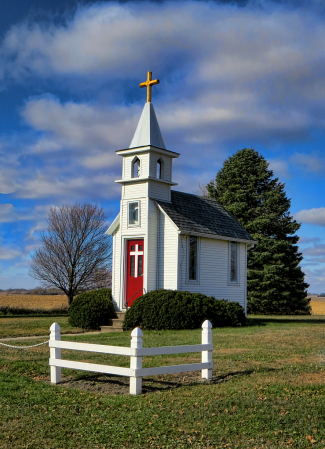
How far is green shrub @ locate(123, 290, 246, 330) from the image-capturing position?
1820cm

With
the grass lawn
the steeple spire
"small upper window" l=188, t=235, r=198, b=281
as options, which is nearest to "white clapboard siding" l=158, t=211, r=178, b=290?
"small upper window" l=188, t=235, r=198, b=281

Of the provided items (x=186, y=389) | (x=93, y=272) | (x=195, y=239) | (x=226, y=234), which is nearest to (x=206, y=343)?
(x=186, y=389)

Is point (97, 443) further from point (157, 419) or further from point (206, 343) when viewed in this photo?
point (206, 343)

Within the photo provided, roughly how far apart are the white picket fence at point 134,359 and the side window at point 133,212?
41.9 feet

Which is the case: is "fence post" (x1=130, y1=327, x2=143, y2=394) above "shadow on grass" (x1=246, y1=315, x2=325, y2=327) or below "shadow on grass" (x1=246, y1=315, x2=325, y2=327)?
above

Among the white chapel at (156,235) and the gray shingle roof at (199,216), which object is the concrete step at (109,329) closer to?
the white chapel at (156,235)

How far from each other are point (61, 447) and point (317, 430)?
3549mm

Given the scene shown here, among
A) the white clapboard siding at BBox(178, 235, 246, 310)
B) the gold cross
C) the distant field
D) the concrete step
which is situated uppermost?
the gold cross

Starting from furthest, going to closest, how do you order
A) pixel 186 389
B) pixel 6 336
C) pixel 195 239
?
pixel 195 239
pixel 6 336
pixel 186 389

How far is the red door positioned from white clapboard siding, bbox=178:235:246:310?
1942 mm

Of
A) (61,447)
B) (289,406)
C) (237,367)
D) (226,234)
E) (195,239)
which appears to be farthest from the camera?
(226,234)

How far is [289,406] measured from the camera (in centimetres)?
738

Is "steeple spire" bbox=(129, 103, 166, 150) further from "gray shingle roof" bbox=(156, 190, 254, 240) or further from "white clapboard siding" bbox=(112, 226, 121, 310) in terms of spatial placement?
"white clapboard siding" bbox=(112, 226, 121, 310)

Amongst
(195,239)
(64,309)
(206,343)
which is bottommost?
(64,309)
